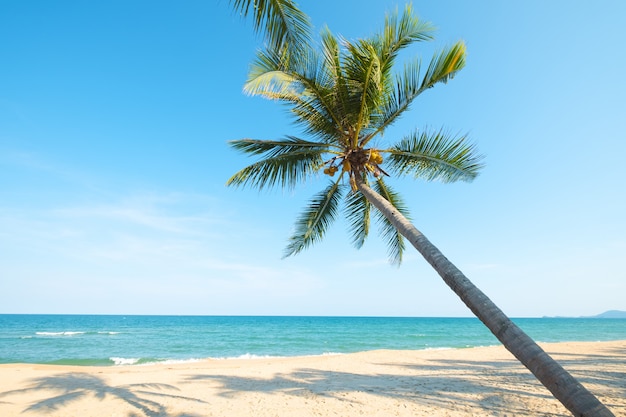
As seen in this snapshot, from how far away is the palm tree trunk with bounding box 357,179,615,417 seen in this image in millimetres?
2285

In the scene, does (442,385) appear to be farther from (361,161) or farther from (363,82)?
(363,82)

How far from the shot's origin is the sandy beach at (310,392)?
611 cm

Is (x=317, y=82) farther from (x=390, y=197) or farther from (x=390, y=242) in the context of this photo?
(x=390, y=242)

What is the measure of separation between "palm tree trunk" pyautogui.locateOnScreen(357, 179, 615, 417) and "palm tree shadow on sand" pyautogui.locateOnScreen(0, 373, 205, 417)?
4977 mm

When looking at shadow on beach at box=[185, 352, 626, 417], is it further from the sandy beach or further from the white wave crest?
the white wave crest

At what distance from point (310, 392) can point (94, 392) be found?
484cm

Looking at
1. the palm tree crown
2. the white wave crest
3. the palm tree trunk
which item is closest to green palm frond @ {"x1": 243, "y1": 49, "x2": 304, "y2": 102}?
the palm tree crown

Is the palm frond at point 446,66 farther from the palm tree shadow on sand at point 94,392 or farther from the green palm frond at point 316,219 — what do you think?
the palm tree shadow on sand at point 94,392

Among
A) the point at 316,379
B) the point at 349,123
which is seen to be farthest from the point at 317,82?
the point at 316,379

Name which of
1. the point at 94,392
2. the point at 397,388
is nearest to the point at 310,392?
the point at 397,388

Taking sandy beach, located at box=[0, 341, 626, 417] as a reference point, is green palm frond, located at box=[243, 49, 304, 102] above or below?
above

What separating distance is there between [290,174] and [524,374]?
26.2ft

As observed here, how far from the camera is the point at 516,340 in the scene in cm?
288

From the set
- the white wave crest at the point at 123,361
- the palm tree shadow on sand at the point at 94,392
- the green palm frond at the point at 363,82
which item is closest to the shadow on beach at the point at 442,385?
the palm tree shadow on sand at the point at 94,392
